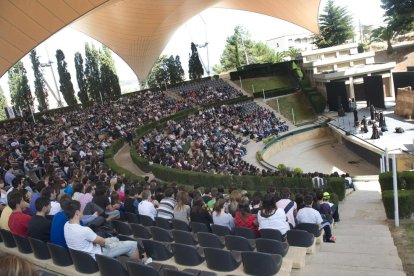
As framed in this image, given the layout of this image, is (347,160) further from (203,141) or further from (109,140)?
(109,140)

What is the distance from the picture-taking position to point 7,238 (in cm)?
655

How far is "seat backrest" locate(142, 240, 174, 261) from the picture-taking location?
5.59 m

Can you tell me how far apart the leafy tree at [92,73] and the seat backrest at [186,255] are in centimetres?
4299

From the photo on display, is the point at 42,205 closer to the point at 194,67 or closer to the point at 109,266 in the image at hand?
the point at 109,266

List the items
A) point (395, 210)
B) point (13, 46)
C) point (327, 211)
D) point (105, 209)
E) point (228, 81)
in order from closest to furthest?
point (105, 209) → point (327, 211) → point (395, 210) → point (13, 46) → point (228, 81)

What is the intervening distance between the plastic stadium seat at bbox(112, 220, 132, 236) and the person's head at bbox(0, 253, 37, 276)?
482 centimetres

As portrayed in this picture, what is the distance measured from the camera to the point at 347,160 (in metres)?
25.3

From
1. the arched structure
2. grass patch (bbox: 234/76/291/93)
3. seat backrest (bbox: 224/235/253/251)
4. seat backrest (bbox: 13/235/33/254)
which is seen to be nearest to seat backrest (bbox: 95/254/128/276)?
seat backrest (bbox: 224/235/253/251)

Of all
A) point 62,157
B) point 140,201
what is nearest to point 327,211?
point 140,201

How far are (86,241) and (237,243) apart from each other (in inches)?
82.1

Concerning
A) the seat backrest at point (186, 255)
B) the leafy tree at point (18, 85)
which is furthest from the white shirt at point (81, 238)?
the leafy tree at point (18, 85)

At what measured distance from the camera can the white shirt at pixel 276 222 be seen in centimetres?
607

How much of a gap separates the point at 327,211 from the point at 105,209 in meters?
4.35

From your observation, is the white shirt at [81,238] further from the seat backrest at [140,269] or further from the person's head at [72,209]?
the seat backrest at [140,269]
